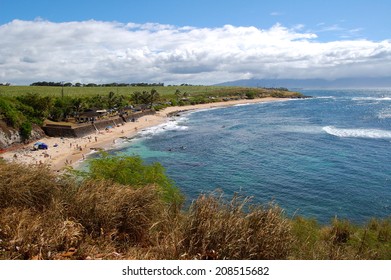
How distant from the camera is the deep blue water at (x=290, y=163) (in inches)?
1248

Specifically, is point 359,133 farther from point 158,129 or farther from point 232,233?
point 232,233

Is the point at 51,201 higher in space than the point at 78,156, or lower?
higher

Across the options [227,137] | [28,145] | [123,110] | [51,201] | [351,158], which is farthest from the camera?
[123,110]

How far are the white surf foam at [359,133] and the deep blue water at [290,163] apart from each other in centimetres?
17

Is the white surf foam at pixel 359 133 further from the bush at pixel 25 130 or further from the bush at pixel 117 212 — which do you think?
the bush at pixel 117 212

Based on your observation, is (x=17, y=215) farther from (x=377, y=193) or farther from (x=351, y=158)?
(x=351, y=158)

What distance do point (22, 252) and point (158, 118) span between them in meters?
96.6

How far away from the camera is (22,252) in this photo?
6984mm

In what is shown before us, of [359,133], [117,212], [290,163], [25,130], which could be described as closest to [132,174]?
[117,212]

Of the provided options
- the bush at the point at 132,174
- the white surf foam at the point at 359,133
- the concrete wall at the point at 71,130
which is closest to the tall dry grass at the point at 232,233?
the bush at the point at 132,174

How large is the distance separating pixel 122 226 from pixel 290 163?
39155mm

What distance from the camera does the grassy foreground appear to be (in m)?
7.13

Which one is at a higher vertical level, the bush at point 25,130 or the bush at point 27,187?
the bush at point 27,187

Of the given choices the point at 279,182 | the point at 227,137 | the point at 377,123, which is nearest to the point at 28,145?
the point at 227,137
